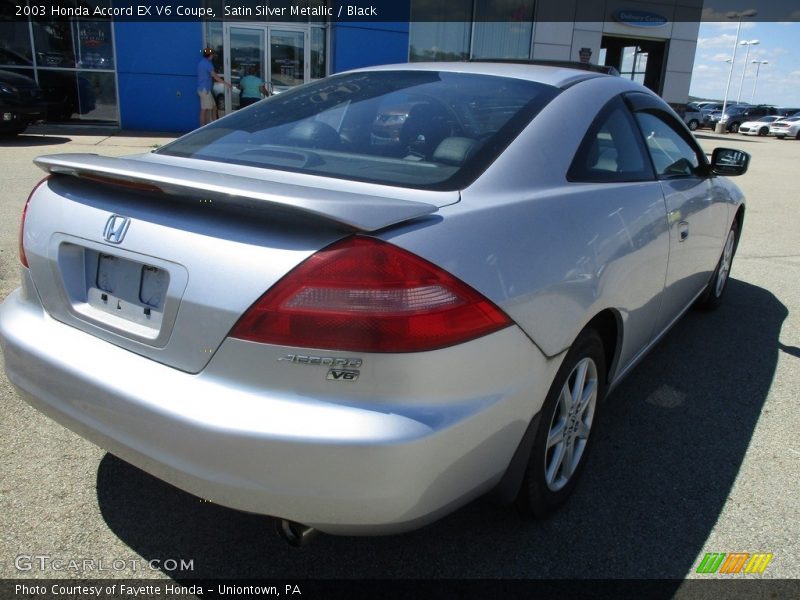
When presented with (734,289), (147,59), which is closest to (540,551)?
(734,289)

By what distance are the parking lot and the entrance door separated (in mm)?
14435

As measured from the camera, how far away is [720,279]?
4.78m

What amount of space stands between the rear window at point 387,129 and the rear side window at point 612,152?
244 millimetres

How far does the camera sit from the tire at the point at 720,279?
4637 mm

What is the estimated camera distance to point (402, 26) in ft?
55.5

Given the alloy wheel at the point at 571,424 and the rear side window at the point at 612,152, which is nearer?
the alloy wheel at the point at 571,424

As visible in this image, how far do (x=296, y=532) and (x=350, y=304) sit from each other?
2.28 ft

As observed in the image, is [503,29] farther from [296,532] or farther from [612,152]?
[296,532]

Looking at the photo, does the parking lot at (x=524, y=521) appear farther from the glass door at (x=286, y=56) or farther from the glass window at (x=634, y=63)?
the glass window at (x=634, y=63)

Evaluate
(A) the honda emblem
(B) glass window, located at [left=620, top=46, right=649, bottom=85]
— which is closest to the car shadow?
(A) the honda emblem

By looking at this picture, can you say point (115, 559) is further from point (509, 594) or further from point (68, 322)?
point (509, 594)

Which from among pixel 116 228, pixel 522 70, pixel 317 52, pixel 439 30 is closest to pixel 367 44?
pixel 317 52

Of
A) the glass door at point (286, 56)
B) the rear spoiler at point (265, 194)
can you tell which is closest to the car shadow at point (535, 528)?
the rear spoiler at point (265, 194)

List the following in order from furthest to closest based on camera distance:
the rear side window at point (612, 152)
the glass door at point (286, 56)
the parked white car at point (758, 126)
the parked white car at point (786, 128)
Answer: the parked white car at point (758, 126) < the parked white car at point (786, 128) < the glass door at point (286, 56) < the rear side window at point (612, 152)
